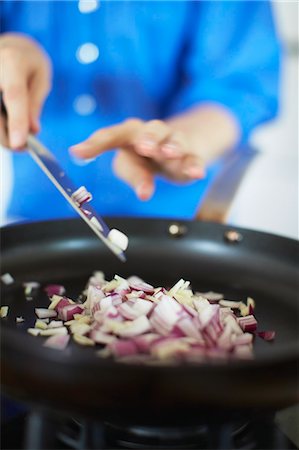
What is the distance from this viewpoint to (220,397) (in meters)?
0.42

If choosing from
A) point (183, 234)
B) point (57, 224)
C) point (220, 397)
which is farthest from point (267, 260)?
point (220, 397)

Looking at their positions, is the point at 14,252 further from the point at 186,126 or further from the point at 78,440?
the point at 186,126

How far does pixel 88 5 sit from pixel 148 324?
28.3 inches

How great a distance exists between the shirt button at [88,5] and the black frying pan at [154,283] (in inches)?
18.0

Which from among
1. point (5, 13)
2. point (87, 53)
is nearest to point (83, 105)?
point (87, 53)

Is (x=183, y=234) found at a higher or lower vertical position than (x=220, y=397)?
higher

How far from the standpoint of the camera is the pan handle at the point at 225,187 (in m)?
1.17

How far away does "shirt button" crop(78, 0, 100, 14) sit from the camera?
43.6 inches

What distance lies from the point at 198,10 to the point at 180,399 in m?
0.93

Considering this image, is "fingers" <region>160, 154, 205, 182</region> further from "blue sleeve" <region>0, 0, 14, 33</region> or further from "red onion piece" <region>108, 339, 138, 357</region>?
"blue sleeve" <region>0, 0, 14, 33</region>

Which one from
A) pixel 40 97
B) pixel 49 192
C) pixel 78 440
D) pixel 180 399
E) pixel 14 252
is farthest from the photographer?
pixel 49 192

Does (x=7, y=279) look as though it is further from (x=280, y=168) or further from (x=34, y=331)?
(x=280, y=168)

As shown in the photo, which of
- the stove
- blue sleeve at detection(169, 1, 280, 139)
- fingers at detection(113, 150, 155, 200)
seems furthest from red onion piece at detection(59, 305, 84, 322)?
blue sleeve at detection(169, 1, 280, 139)

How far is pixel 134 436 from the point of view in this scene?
55 centimetres
